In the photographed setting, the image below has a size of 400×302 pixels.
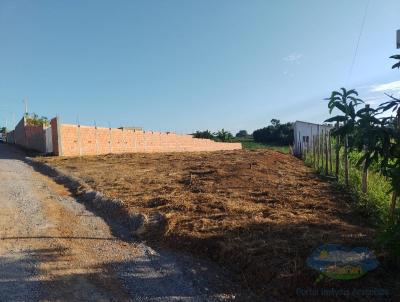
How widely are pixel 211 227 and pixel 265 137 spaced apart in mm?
62116

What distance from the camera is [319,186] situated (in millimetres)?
9594

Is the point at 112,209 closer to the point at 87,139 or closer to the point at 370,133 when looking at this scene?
the point at 370,133

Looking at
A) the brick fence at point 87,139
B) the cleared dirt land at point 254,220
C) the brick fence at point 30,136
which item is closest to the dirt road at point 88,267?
the cleared dirt land at point 254,220

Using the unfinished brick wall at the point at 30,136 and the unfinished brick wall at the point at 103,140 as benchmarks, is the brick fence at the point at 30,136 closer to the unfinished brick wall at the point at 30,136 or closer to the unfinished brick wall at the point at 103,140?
the unfinished brick wall at the point at 30,136

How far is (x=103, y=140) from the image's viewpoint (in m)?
20.8

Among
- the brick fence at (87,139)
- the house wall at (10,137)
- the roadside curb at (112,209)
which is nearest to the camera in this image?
the roadside curb at (112,209)

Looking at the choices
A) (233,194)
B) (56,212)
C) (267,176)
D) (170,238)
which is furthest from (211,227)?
(267,176)

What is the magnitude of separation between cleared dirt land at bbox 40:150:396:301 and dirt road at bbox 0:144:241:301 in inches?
15.2

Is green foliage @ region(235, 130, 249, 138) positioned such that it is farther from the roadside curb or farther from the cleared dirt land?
the roadside curb

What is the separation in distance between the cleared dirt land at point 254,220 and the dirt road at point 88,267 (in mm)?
385

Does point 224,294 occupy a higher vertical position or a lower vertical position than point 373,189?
lower

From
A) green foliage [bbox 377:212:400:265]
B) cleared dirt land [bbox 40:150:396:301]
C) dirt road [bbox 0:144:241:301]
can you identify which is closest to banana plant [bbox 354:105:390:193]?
green foliage [bbox 377:212:400:265]

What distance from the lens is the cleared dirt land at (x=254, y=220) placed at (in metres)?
4.09

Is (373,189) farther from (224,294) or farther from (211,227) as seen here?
(224,294)
